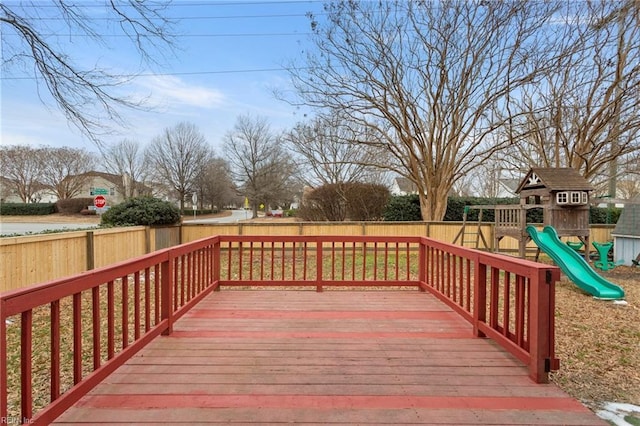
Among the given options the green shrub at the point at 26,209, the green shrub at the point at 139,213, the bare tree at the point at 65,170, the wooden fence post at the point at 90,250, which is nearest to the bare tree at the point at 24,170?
the bare tree at the point at 65,170

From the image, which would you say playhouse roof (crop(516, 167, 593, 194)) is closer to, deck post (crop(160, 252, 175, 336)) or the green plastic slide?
the green plastic slide

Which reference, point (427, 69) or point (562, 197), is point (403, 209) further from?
point (562, 197)

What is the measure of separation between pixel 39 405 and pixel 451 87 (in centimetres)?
1223

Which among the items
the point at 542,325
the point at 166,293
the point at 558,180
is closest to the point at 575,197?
the point at 558,180

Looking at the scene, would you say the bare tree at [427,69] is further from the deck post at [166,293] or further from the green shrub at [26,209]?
the green shrub at [26,209]

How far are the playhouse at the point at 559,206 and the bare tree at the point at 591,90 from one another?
113 inches

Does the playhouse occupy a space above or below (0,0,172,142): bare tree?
below

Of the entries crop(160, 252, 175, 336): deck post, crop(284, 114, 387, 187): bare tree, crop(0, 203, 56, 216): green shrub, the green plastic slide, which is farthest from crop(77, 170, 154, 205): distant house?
crop(160, 252, 175, 336): deck post

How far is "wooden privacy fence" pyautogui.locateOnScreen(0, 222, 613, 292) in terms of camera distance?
Result: 5582mm

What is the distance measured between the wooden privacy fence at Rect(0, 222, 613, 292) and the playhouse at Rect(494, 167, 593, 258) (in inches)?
101

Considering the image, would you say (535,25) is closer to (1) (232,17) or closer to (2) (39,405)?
(1) (232,17)

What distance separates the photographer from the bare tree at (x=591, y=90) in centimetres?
1027

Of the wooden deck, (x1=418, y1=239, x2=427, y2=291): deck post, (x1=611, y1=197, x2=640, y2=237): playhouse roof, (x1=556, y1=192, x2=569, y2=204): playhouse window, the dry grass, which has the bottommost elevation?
the dry grass

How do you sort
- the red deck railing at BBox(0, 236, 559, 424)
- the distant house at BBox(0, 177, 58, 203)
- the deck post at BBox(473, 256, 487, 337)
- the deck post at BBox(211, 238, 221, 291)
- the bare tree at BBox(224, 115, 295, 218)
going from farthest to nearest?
the distant house at BBox(0, 177, 58, 203) < the bare tree at BBox(224, 115, 295, 218) < the deck post at BBox(211, 238, 221, 291) < the deck post at BBox(473, 256, 487, 337) < the red deck railing at BBox(0, 236, 559, 424)
